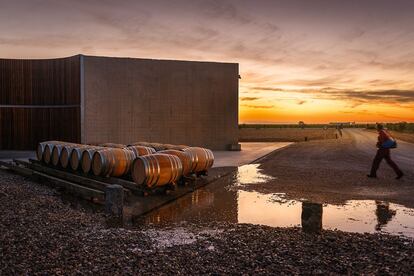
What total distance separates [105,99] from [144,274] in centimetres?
1686

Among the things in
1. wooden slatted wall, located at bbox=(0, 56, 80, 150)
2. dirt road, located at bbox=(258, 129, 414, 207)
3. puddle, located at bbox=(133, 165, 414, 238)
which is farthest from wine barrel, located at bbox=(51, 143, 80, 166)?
wooden slatted wall, located at bbox=(0, 56, 80, 150)

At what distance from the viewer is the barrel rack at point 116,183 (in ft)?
29.1

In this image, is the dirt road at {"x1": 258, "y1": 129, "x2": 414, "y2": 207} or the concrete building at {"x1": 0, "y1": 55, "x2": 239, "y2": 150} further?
the concrete building at {"x1": 0, "y1": 55, "x2": 239, "y2": 150}

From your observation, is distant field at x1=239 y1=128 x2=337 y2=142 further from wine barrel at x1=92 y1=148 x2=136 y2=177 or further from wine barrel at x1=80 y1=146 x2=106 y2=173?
wine barrel at x1=92 y1=148 x2=136 y2=177

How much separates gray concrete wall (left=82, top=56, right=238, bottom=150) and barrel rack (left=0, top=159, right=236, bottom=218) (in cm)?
744

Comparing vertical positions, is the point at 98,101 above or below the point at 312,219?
above

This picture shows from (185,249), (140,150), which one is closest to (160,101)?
(140,150)

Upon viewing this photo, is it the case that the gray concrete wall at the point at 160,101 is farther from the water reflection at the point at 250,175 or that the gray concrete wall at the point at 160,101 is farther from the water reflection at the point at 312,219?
the water reflection at the point at 312,219

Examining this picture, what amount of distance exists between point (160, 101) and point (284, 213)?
47.6ft

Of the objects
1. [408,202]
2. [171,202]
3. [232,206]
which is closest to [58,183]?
[171,202]

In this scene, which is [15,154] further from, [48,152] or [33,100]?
[48,152]

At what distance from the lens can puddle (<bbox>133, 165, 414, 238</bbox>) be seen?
265 inches

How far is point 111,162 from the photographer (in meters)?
10.5

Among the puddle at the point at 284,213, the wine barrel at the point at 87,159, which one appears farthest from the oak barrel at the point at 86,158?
the puddle at the point at 284,213
